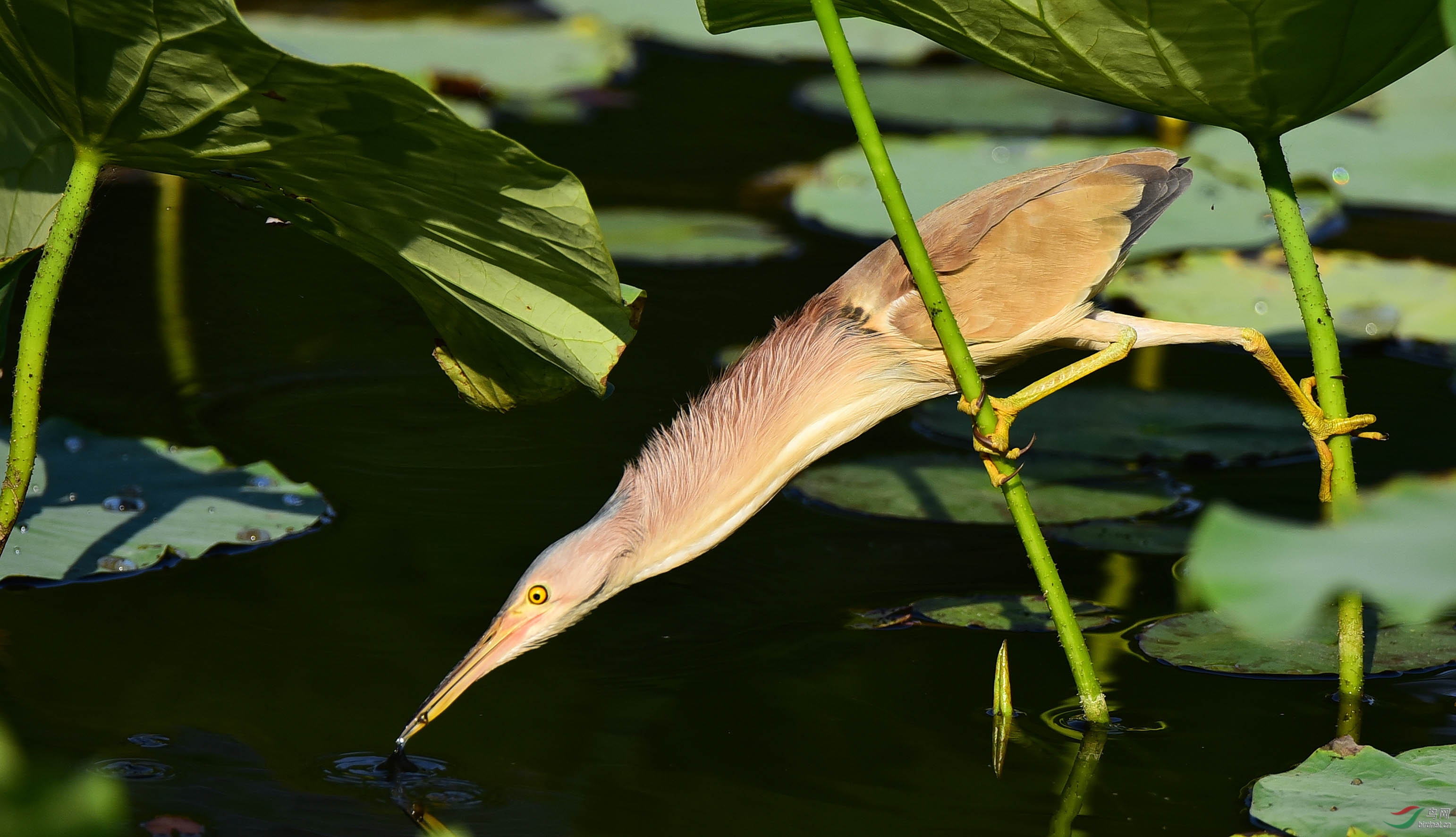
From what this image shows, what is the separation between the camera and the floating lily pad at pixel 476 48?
695 cm

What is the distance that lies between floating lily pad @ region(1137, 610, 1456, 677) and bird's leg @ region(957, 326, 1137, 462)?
0.62 meters

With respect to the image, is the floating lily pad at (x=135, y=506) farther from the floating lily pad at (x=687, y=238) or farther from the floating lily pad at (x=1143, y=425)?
the floating lily pad at (x=687, y=238)

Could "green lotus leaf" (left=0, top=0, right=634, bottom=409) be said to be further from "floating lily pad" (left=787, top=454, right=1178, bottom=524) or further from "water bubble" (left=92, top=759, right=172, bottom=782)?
"floating lily pad" (left=787, top=454, right=1178, bottom=524)

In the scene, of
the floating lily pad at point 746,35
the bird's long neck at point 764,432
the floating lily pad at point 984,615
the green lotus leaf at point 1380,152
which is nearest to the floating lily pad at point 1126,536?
the floating lily pad at point 984,615

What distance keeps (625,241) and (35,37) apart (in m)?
3.54

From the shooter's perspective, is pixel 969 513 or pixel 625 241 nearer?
pixel 969 513

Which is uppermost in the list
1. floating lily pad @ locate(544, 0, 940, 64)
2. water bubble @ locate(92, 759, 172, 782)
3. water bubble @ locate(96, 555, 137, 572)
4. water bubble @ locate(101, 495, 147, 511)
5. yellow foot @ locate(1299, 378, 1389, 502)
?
floating lily pad @ locate(544, 0, 940, 64)

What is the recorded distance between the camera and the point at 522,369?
8.98ft

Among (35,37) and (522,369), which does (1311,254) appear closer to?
(522,369)

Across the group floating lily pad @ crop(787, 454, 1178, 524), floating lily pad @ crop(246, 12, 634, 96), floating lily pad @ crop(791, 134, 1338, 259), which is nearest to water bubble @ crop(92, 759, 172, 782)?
floating lily pad @ crop(787, 454, 1178, 524)

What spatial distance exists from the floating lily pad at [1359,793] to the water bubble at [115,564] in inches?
87.3

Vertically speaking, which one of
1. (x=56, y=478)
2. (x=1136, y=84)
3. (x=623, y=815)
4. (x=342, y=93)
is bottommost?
(x=56, y=478)

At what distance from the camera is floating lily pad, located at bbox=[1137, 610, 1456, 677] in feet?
8.68

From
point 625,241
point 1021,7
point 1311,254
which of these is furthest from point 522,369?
point 625,241
